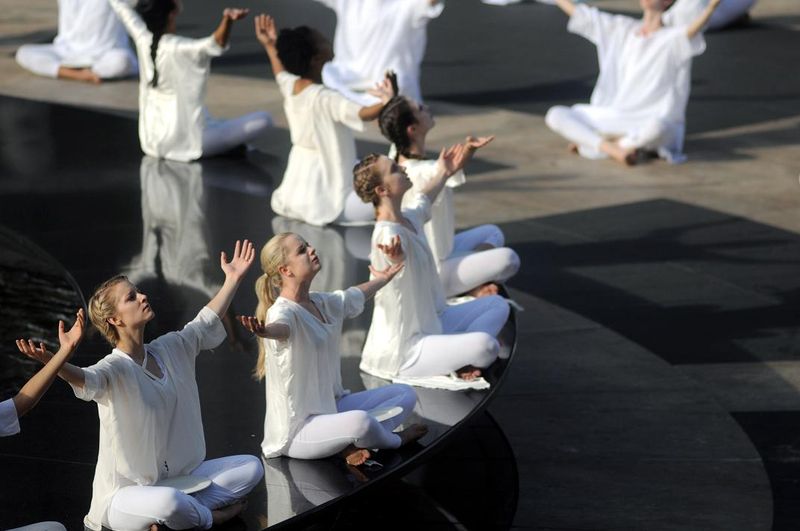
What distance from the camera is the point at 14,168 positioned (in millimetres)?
9961

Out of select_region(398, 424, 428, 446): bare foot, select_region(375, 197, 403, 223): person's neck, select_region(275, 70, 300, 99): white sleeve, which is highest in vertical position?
select_region(375, 197, 403, 223): person's neck

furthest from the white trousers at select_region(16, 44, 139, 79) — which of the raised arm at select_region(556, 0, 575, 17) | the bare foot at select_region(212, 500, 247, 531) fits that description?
the bare foot at select_region(212, 500, 247, 531)

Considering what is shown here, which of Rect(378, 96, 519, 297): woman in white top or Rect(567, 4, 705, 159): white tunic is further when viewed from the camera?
Rect(567, 4, 705, 159): white tunic

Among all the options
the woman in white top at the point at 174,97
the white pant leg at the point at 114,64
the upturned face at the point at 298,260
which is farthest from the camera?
the white pant leg at the point at 114,64

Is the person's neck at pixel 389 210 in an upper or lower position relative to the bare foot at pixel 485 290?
upper

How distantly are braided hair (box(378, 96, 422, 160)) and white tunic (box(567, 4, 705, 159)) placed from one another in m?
4.62

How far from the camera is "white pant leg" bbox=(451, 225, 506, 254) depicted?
743 cm

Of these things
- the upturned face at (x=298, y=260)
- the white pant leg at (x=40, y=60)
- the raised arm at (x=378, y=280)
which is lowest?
the white pant leg at (x=40, y=60)

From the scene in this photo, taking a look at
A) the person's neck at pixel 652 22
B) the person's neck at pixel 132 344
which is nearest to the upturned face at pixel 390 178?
the person's neck at pixel 132 344

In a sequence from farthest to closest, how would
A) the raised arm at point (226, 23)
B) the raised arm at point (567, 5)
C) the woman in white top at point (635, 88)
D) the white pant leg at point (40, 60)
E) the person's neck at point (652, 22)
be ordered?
the white pant leg at point (40, 60) → the person's neck at point (652, 22) → the woman in white top at point (635, 88) → the raised arm at point (567, 5) → the raised arm at point (226, 23)

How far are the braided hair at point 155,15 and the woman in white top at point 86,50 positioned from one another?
361 cm

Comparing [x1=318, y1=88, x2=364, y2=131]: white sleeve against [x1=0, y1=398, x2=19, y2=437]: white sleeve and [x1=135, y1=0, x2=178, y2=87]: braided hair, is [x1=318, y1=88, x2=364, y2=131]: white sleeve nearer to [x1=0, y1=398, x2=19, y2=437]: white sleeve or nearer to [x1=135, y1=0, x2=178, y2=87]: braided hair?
[x1=135, y1=0, x2=178, y2=87]: braided hair

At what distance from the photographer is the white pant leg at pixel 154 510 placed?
4.50 meters

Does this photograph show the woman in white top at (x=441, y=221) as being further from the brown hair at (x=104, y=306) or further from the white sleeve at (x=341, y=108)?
the brown hair at (x=104, y=306)
